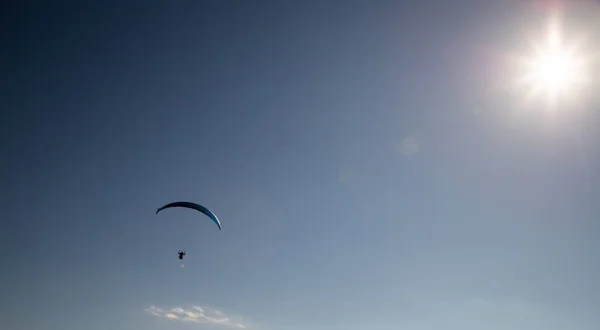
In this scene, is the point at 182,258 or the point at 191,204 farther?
the point at 182,258

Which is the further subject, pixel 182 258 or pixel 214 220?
pixel 182 258

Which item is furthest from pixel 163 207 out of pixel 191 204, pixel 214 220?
pixel 214 220

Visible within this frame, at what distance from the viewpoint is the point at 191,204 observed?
3409cm

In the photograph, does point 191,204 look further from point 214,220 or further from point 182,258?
point 182,258

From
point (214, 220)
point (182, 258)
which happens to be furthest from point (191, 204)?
point (182, 258)

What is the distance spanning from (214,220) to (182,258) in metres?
8.44

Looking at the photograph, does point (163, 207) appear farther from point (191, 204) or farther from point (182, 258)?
point (182, 258)

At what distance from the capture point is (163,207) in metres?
35.3

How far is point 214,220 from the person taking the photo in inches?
1358

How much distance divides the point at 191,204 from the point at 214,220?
143 inches

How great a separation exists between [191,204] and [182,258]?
29.6ft

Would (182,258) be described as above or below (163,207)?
below

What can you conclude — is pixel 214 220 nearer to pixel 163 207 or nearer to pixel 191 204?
pixel 191 204

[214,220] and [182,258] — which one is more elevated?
[214,220]
